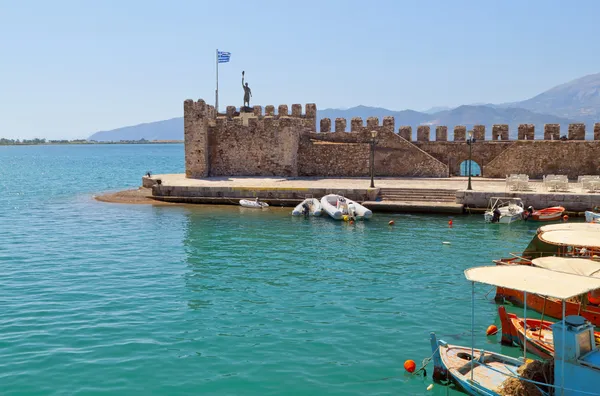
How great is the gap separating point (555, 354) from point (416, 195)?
17978mm

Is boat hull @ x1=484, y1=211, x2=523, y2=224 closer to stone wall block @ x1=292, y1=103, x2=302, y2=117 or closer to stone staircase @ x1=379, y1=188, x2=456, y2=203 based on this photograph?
stone staircase @ x1=379, y1=188, x2=456, y2=203

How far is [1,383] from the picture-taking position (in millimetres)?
8414

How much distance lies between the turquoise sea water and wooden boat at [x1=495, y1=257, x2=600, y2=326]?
66 cm

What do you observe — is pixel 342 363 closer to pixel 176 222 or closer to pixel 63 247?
pixel 63 247

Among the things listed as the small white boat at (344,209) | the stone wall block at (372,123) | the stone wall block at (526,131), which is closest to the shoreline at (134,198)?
the small white boat at (344,209)

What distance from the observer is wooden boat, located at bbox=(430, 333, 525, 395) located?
7.84 m

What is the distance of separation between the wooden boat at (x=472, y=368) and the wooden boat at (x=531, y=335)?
608 millimetres

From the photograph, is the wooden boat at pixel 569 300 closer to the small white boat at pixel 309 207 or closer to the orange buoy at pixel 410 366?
the orange buoy at pixel 410 366

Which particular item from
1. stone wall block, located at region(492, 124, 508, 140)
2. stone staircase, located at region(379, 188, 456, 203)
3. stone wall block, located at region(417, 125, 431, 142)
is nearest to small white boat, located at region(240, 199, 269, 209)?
stone staircase, located at region(379, 188, 456, 203)

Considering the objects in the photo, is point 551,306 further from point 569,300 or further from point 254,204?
point 254,204

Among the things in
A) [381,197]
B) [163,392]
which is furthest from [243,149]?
[163,392]

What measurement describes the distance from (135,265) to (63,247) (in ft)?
12.1

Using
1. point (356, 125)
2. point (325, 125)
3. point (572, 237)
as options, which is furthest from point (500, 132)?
point (572, 237)

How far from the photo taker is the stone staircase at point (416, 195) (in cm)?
2477
